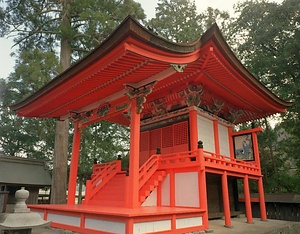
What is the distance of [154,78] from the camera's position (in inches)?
281

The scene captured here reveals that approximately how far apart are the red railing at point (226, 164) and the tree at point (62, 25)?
7847 millimetres

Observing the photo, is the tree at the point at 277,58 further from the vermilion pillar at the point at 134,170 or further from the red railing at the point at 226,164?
the vermilion pillar at the point at 134,170

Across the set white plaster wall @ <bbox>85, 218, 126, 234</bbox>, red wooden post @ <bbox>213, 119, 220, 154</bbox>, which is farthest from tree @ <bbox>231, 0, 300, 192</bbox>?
white plaster wall @ <bbox>85, 218, 126, 234</bbox>

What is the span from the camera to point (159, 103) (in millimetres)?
10227

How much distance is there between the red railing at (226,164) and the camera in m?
7.99

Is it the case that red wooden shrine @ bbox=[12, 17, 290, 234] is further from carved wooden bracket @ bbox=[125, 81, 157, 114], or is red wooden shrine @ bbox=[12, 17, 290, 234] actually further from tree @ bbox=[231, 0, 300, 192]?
tree @ bbox=[231, 0, 300, 192]

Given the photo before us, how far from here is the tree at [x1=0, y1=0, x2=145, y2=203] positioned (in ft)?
43.2

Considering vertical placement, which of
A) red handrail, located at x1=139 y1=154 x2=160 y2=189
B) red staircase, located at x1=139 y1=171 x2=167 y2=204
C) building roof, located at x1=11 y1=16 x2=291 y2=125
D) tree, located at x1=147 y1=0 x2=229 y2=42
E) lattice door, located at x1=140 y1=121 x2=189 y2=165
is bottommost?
red staircase, located at x1=139 y1=171 x2=167 y2=204

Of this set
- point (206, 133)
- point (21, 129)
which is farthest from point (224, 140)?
point (21, 129)

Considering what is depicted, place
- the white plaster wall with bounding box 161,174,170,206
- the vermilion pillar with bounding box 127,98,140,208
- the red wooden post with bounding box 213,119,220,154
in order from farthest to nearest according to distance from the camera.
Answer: the red wooden post with bounding box 213,119,220,154 → the white plaster wall with bounding box 161,174,170,206 → the vermilion pillar with bounding box 127,98,140,208

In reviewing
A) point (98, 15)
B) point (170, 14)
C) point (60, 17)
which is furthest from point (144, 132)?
point (170, 14)

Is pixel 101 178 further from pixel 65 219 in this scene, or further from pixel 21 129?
pixel 21 129

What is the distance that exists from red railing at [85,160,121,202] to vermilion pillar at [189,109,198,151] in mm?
3131

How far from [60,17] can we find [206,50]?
12029mm
